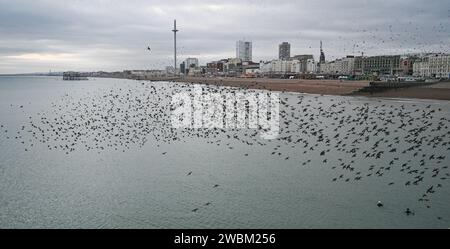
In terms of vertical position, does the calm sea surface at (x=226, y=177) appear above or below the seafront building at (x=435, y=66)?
below

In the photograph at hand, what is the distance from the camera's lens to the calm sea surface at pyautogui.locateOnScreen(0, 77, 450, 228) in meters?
18.1

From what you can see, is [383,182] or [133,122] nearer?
[383,182]

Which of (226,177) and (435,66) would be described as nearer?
(226,177)

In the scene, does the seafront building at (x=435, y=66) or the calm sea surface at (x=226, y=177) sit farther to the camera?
the seafront building at (x=435, y=66)

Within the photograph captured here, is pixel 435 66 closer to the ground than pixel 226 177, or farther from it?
farther from it

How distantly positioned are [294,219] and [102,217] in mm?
7757

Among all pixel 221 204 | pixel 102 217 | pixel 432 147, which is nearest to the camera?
pixel 102 217

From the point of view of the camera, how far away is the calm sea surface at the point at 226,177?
1812cm

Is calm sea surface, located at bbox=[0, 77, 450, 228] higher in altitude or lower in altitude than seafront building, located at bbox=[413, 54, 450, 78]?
lower

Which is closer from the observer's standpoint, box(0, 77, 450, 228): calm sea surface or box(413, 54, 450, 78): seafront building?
box(0, 77, 450, 228): calm sea surface

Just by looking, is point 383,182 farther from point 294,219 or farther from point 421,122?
point 421,122

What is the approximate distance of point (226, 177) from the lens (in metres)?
23.8
